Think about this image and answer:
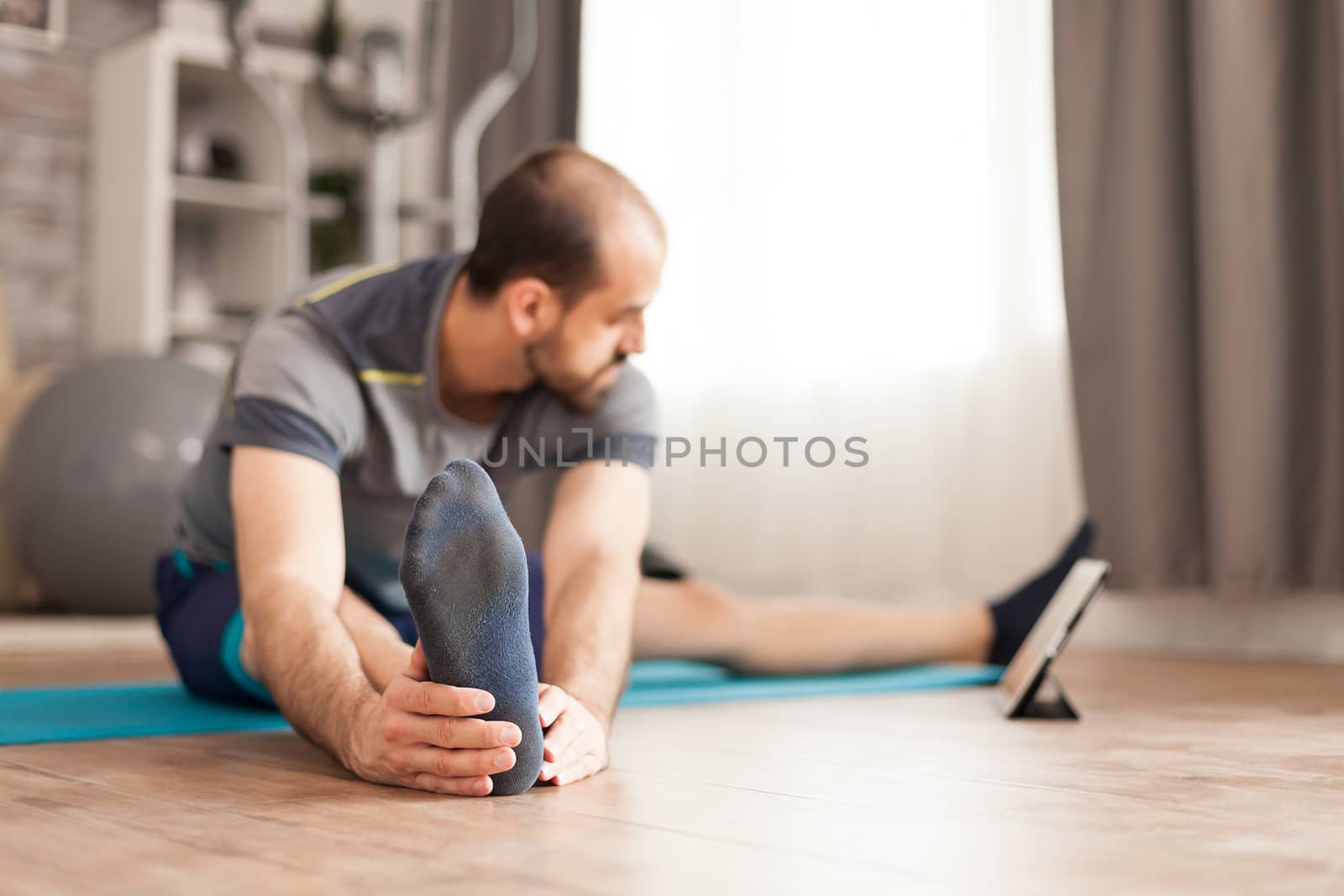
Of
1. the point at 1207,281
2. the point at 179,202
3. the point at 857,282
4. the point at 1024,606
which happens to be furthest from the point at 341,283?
the point at 179,202

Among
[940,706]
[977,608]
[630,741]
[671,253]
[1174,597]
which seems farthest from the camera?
[671,253]

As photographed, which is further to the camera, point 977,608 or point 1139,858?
point 977,608

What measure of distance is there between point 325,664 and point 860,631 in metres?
1.13

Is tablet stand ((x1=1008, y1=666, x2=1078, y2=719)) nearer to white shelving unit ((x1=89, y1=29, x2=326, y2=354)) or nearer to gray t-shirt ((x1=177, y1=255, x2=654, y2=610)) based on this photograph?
gray t-shirt ((x1=177, y1=255, x2=654, y2=610))

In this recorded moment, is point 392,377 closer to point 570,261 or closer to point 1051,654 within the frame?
point 570,261

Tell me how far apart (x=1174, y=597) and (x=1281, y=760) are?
4.63 ft

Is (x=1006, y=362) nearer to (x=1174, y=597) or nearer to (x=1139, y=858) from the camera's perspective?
(x=1174, y=597)

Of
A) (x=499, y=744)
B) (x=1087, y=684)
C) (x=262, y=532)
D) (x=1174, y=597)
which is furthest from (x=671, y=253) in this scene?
(x=499, y=744)

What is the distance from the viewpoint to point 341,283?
1.59 metres

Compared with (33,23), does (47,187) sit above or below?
below

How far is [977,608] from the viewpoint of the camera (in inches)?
86.0

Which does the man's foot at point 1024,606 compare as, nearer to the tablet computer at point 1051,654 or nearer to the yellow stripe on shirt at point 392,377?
the tablet computer at point 1051,654

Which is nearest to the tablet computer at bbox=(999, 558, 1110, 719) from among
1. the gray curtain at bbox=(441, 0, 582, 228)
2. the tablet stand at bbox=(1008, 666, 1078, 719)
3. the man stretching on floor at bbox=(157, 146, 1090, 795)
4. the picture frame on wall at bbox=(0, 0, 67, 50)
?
the tablet stand at bbox=(1008, 666, 1078, 719)

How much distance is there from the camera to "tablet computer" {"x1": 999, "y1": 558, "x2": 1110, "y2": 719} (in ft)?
5.18
